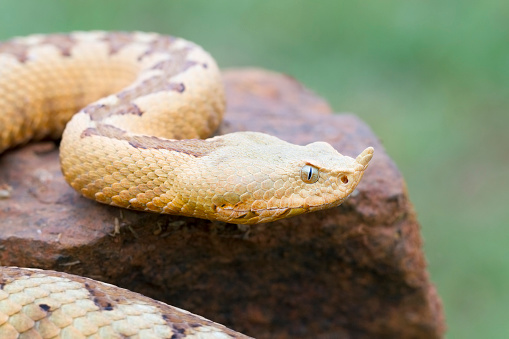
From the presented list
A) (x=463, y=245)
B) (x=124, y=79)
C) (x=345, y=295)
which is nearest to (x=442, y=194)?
Result: (x=463, y=245)

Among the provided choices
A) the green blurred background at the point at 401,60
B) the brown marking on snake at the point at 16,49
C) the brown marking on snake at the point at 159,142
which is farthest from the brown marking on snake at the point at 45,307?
the green blurred background at the point at 401,60

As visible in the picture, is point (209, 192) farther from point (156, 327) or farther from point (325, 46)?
point (325, 46)

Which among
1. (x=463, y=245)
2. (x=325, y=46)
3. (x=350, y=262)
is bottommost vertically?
(x=350, y=262)

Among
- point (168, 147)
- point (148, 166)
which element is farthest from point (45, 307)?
point (168, 147)

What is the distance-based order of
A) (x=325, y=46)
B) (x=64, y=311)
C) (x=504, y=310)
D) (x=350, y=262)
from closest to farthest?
(x=64, y=311) → (x=350, y=262) → (x=504, y=310) → (x=325, y=46)

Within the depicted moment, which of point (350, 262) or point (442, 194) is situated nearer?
point (350, 262)

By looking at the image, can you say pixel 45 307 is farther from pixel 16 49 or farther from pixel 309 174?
pixel 16 49
